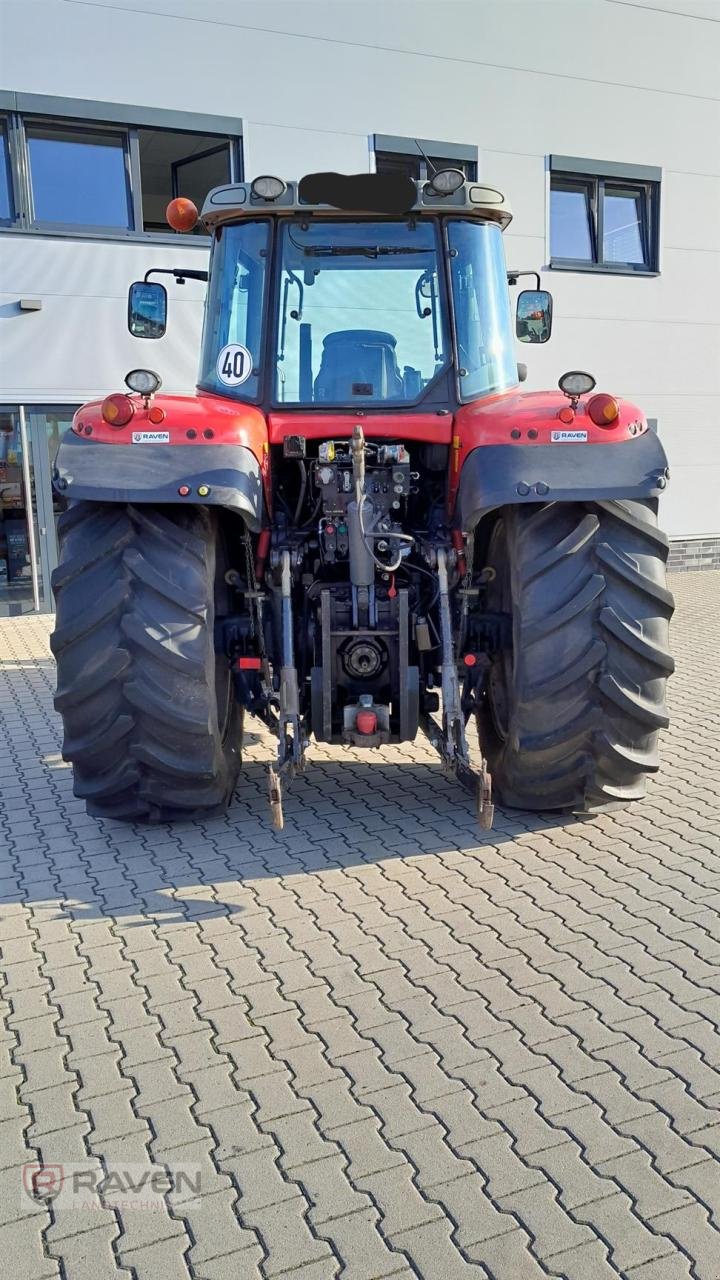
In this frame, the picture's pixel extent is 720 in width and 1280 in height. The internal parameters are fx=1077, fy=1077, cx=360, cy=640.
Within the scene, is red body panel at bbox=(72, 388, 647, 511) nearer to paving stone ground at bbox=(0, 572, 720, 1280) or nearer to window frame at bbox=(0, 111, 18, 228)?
paving stone ground at bbox=(0, 572, 720, 1280)

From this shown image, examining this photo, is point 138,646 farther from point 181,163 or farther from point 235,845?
point 181,163

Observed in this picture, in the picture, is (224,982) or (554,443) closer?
(224,982)

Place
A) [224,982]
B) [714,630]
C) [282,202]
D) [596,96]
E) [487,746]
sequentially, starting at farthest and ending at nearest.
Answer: [596,96] → [714,630] → [487,746] → [282,202] → [224,982]

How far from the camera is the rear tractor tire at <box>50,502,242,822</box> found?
408 centimetres

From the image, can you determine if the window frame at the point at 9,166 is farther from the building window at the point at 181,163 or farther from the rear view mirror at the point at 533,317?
the rear view mirror at the point at 533,317

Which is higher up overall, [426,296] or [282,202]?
[282,202]

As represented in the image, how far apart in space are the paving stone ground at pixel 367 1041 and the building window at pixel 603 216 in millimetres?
8952

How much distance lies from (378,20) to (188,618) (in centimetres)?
891

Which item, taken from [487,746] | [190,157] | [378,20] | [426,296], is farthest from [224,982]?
[378,20]

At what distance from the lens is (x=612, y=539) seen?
4184mm

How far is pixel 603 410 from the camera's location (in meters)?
4.06

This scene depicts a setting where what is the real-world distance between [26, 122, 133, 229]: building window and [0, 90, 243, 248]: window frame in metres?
0.05

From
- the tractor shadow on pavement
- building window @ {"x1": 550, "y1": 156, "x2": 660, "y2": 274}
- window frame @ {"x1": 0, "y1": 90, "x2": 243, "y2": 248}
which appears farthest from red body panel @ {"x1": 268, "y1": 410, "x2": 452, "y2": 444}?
building window @ {"x1": 550, "y1": 156, "x2": 660, "y2": 274}

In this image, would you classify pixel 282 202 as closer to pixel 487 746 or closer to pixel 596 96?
pixel 487 746
